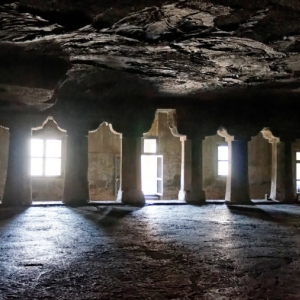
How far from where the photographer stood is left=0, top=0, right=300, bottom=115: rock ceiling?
309 cm

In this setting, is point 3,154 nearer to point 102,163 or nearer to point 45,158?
point 45,158

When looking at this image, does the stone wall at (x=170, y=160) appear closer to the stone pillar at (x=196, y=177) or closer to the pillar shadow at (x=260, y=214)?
the stone pillar at (x=196, y=177)

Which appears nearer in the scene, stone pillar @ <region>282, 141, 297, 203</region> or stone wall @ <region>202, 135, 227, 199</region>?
stone pillar @ <region>282, 141, 297, 203</region>

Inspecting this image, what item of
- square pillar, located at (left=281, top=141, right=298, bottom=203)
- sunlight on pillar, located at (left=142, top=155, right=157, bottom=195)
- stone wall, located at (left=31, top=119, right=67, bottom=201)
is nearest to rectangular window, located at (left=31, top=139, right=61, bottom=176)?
stone wall, located at (left=31, top=119, right=67, bottom=201)

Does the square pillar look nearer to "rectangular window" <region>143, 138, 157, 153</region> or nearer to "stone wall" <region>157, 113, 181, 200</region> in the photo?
"stone wall" <region>157, 113, 181, 200</region>

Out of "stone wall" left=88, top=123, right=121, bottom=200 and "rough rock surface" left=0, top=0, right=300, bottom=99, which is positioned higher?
"rough rock surface" left=0, top=0, right=300, bottom=99

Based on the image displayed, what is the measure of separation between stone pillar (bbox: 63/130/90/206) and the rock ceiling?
1.01 meters

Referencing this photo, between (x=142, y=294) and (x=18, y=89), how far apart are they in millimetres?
3325

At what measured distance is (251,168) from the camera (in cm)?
1084

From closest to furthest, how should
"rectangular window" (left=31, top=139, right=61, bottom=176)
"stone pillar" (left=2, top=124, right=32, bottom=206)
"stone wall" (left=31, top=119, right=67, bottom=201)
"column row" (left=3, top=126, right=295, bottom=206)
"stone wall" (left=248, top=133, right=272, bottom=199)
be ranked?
"stone pillar" (left=2, top=124, right=32, bottom=206) → "column row" (left=3, top=126, right=295, bottom=206) → "stone wall" (left=31, top=119, right=67, bottom=201) → "rectangular window" (left=31, top=139, right=61, bottom=176) → "stone wall" (left=248, top=133, right=272, bottom=199)

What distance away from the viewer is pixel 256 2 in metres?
2.99

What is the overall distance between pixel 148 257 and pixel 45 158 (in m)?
7.76

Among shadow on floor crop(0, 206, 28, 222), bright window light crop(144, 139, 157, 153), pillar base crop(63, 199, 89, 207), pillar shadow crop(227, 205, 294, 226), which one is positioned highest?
bright window light crop(144, 139, 157, 153)

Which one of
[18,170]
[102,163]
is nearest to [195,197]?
[18,170]
